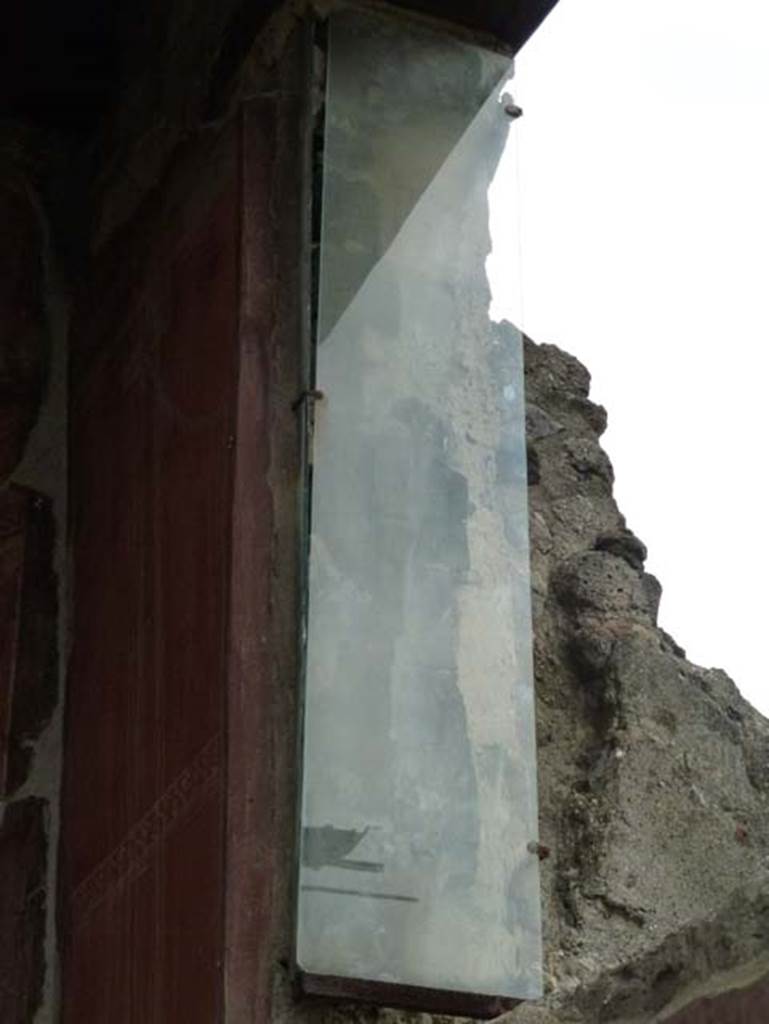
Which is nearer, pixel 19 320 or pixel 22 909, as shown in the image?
pixel 22 909

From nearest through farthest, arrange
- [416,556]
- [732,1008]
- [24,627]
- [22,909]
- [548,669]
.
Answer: [732,1008] → [416,556] → [22,909] → [24,627] → [548,669]

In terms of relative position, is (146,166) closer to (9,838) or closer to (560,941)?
(9,838)

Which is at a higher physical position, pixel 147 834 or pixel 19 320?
pixel 19 320

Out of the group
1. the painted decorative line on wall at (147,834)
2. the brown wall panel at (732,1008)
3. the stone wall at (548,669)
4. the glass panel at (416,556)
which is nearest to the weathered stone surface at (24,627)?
the stone wall at (548,669)

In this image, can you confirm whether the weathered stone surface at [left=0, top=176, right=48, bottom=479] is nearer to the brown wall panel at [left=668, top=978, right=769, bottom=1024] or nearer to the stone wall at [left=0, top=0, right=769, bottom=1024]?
the stone wall at [left=0, top=0, right=769, bottom=1024]

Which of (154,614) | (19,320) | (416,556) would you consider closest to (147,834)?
(154,614)

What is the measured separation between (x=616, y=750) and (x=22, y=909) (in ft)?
1.98

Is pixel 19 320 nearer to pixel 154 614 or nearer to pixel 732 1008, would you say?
pixel 154 614

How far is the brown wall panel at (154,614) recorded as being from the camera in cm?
221

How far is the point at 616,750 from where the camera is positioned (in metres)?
2.66

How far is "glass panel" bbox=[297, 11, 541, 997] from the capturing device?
7.02 feet

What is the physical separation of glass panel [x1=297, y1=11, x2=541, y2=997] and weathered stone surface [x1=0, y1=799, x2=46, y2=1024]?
429 millimetres

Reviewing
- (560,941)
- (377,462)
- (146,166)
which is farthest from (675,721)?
(146,166)

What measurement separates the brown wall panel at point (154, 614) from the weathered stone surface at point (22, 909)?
0.03 metres
